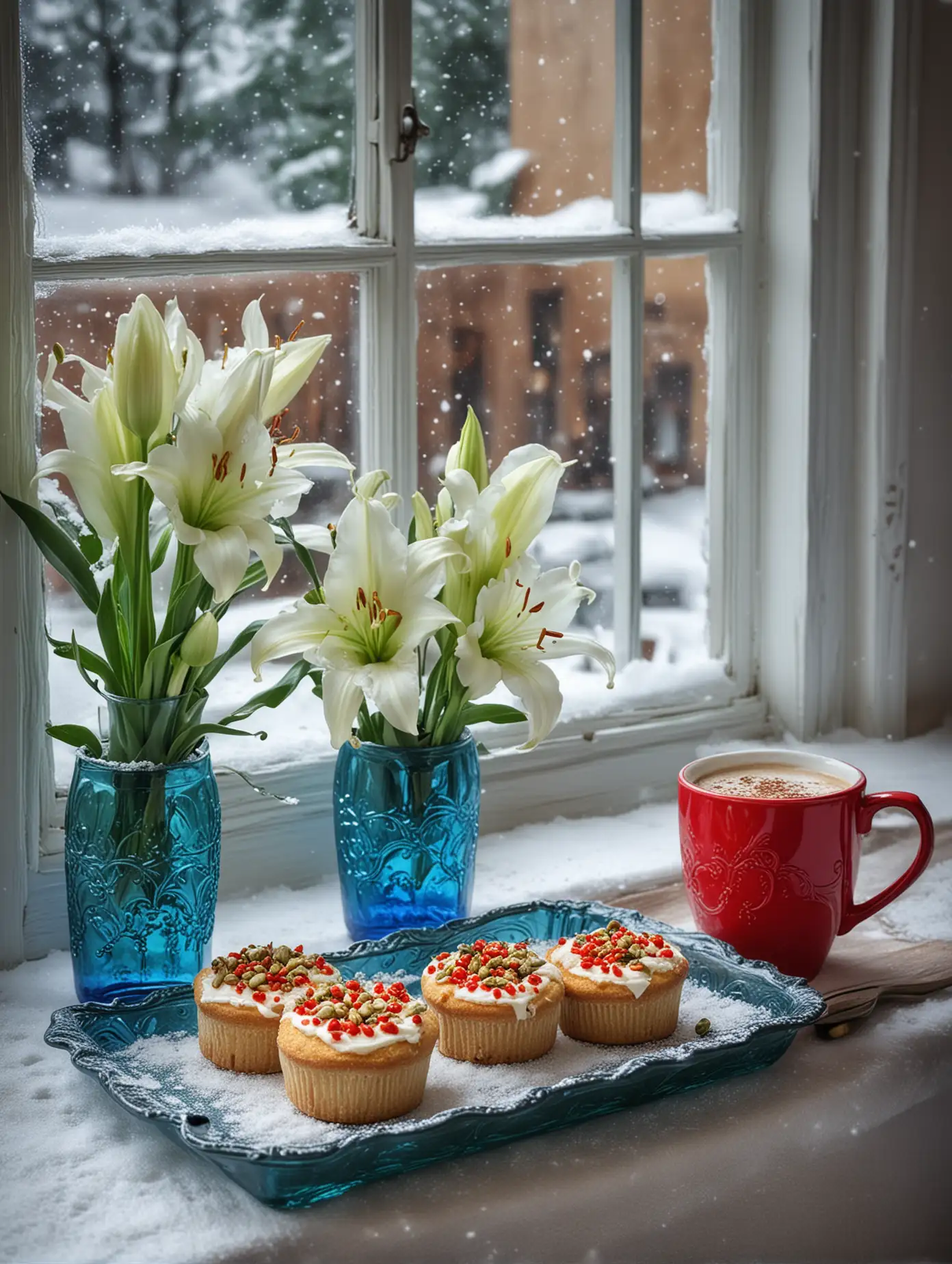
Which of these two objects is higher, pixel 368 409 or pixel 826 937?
pixel 368 409

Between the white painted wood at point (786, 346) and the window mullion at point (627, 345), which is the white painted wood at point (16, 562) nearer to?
the window mullion at point (627, 345)

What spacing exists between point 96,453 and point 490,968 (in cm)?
44

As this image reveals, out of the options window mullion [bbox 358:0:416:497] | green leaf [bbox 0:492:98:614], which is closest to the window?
window mullion [bbox 358:0:416:497]

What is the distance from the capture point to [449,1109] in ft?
2.91

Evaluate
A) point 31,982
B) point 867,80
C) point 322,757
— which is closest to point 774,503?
point 867,80

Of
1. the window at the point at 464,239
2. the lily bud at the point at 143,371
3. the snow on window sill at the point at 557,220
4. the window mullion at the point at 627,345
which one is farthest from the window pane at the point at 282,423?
the window mullion at the point at 627,345

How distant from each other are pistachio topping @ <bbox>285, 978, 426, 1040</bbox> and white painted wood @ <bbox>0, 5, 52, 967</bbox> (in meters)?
0.31

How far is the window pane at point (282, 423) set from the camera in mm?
1199

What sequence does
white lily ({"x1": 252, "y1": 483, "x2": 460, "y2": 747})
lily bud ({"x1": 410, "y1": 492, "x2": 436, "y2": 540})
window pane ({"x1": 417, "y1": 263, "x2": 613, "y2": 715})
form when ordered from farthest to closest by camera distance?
1. window pane ({"x1": 417, "y1": 263, "x2": 613, "y2": 715})
2. lily bud ({"x1": 410, "y1": 492, "x2": 436, "y2": 540})
3. white lily ({"x1": 252, "y1": 483, "x2": 460, "y2": 747})

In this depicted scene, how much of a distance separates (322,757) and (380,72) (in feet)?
1.95

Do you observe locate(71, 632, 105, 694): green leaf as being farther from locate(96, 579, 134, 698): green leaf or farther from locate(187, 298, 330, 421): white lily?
locate(187, 298, 330, 421): white lily

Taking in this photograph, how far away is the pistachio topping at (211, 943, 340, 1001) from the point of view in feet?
3.16

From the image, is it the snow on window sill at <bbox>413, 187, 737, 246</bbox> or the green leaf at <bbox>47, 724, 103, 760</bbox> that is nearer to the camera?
the green leaf at <bbox>47, 724, 103, 760</bbox>

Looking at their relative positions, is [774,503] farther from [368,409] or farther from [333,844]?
[333,844]
